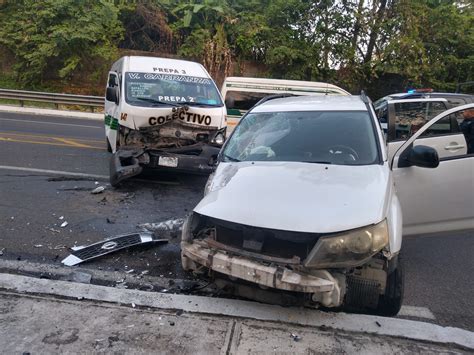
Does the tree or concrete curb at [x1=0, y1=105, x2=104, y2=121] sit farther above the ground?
the tree

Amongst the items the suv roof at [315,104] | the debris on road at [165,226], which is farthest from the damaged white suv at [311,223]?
the debris on road at [165,226]

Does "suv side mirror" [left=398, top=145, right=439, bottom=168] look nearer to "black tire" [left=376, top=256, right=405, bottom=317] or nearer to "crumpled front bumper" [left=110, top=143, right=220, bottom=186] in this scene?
"black tire" [left=376, top=256, right=405, bottom=317]

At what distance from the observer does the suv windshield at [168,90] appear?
7961 millimetres

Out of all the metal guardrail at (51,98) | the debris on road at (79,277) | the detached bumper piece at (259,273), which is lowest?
the metal guardrail at (51,98)

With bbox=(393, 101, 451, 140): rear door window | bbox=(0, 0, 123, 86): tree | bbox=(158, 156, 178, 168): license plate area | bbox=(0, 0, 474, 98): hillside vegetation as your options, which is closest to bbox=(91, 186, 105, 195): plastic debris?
bbox=(158, 156, 178, 168): license plate area

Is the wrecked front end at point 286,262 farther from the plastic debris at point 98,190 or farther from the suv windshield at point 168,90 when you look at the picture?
the suv windshield at point 168,90

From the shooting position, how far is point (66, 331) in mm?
3291

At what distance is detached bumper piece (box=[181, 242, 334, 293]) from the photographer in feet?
10.2

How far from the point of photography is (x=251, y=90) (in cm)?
1252

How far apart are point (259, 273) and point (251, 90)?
981 centimetres

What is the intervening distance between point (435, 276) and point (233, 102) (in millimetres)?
8689

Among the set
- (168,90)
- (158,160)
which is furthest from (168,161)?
(168,90)

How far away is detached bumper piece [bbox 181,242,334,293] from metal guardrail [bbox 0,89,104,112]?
709 inches

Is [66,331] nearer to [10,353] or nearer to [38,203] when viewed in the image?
[10,353]
